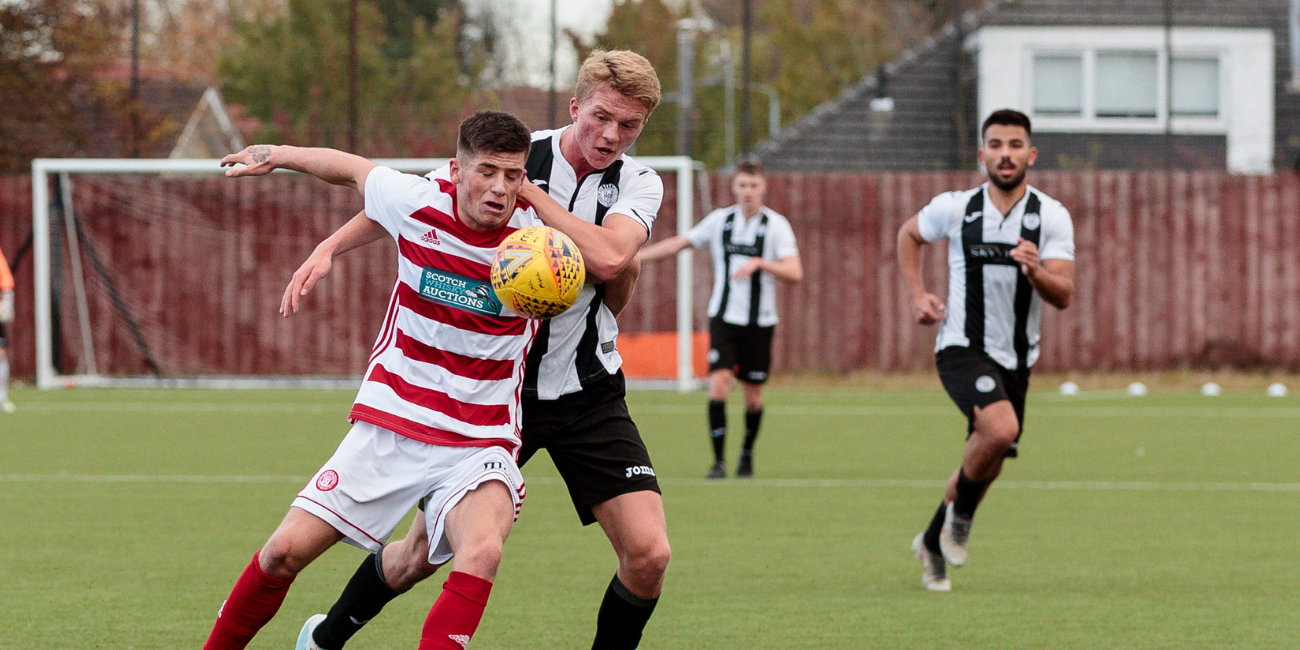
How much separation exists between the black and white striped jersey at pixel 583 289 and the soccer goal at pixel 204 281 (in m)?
14.0

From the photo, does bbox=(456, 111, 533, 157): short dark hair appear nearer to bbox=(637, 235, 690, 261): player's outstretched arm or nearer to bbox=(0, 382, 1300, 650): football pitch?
bbox=(0, 382, 1300, 650): football pitch

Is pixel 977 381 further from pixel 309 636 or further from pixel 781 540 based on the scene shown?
pixel 309 636

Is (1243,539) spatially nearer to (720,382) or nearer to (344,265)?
(720,382)

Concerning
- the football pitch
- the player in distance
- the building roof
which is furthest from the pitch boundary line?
the player in distance

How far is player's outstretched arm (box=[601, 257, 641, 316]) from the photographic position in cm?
456

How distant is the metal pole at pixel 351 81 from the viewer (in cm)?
2039

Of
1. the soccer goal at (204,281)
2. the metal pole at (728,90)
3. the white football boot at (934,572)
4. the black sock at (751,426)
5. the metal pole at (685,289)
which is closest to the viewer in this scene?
the white football boot at (934,572)

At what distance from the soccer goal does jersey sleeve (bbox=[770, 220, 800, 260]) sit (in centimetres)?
774

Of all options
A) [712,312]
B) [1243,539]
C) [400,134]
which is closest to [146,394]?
[400,134]

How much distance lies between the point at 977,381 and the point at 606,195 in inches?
103

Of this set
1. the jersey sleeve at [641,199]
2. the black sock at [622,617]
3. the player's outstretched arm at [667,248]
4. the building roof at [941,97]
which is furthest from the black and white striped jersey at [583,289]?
the building roof at [941,97]

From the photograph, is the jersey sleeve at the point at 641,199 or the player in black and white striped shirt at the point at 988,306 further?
the player in black and white striped shirt at the point at 988,306

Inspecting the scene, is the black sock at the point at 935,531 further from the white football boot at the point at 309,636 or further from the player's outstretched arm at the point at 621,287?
the white football boot at the point at 309,636

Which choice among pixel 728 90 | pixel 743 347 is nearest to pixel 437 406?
pixel 743 347
